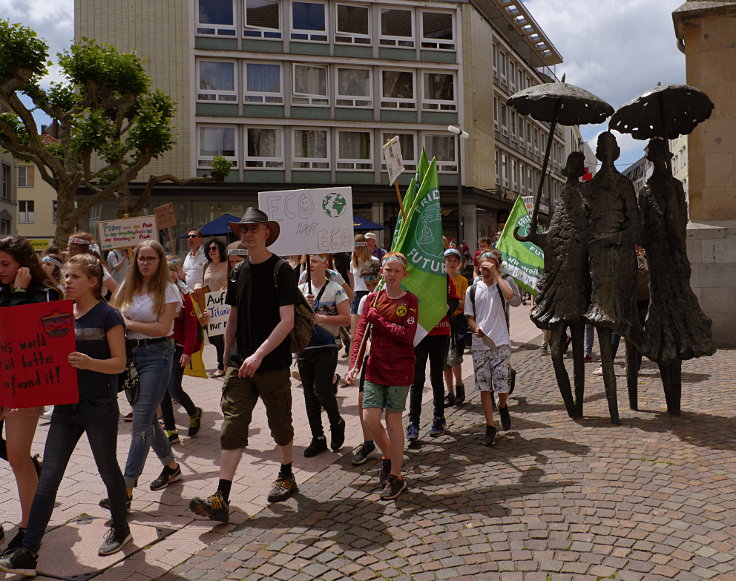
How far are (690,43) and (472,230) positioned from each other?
22.7 meters

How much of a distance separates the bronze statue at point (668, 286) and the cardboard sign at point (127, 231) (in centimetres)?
645

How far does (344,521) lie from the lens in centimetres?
445

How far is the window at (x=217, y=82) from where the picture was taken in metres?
31.0

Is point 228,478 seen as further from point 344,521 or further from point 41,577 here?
point 41,577

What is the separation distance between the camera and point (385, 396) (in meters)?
4.98

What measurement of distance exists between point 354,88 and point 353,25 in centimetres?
300

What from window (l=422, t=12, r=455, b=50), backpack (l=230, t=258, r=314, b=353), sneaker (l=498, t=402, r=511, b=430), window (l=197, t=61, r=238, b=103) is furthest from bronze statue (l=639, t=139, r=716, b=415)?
window (l=422, t=12, r=455, b=50)

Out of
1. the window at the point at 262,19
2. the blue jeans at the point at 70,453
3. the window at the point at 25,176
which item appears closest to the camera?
the blue jeans at the point at 70,453

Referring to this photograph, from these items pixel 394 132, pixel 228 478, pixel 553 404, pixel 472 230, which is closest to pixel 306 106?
pixel 394 132

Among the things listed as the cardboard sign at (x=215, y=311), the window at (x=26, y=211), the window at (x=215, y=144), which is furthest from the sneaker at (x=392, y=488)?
the window at (x=26, y=211)

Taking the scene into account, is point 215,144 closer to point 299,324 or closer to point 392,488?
point 299,324

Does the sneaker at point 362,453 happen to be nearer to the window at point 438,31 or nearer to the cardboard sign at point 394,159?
the cardboard sign at point 394,159

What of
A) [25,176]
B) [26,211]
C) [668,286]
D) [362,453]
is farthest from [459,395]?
[25,176]

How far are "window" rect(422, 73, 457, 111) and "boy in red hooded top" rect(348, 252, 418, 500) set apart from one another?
30225mm
